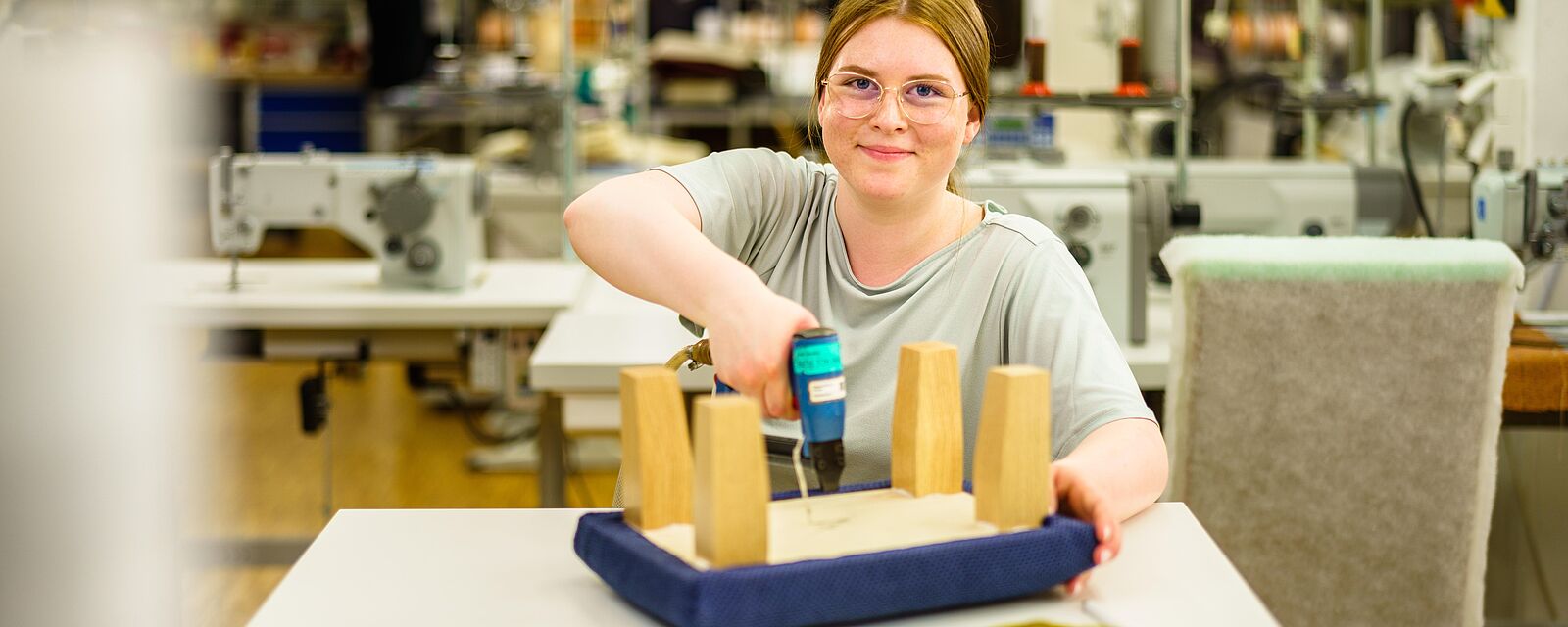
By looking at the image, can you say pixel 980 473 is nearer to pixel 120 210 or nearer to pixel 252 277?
pixel 252 277

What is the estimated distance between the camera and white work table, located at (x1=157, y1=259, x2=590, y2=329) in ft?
9.43

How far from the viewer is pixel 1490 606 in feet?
8.85

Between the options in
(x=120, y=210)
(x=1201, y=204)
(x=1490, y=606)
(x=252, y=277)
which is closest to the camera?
(x=1490, y=606)

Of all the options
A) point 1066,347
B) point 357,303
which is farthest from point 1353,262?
point 357,303

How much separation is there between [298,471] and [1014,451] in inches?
139

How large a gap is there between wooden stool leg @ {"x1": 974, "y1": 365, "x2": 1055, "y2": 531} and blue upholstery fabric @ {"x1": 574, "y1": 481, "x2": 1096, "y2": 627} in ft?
0.09

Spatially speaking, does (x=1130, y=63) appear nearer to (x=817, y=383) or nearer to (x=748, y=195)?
(x=748, y=195)

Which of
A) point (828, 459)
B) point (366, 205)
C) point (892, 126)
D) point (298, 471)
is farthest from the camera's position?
point (298, 471)

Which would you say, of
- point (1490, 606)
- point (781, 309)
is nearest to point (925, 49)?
point (781, 309)

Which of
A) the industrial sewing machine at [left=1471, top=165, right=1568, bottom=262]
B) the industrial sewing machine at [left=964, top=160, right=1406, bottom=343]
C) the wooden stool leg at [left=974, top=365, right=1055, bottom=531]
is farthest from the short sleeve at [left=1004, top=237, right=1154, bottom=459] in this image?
the industrial sewing machine at [left=1471, top=165, right=1568, bottom=262]

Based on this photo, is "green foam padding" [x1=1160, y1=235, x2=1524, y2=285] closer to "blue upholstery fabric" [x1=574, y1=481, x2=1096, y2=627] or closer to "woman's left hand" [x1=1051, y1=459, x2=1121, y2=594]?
"woman's left hand" [x1=1051, y1=459, x2=1121, y2=594]

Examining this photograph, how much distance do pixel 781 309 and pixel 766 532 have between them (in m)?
0.18

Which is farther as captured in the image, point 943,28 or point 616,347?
point 616,347

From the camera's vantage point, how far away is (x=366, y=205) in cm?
300
